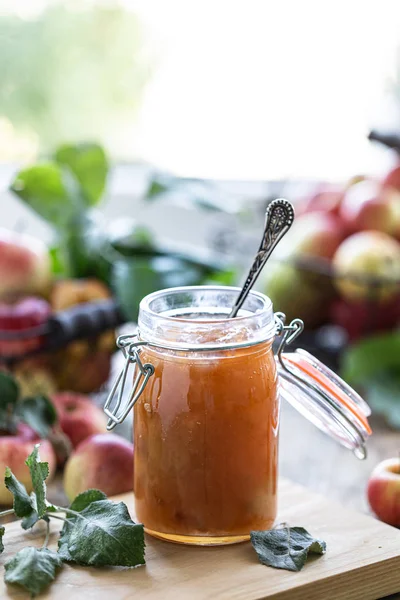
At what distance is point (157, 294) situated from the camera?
2.84ft

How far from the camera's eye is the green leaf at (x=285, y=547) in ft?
2.58

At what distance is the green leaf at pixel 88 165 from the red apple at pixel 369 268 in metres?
0.43

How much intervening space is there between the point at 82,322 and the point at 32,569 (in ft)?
1.98

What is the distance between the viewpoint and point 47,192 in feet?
4.82

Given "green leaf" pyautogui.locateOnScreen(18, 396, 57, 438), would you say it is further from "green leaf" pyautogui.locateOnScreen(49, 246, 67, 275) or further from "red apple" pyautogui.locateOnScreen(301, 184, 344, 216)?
"red apple" pyautogui.locateOnScreen(301, 184, 344, 216)

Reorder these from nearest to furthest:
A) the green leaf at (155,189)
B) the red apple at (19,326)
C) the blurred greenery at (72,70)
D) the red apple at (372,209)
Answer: the red apple at (19,326)
the red apple at (372,209)
the green leaf at (155,189)
the blurred greenery at (72,70)

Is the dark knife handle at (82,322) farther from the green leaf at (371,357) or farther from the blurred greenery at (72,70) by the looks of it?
the blurred greenery at (72,70)

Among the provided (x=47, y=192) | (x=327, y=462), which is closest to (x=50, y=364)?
(x=47, y=192)

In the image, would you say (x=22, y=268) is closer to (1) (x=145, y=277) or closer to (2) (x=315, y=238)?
(1) (x=145, y=277)

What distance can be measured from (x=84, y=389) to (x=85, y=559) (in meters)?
0.62

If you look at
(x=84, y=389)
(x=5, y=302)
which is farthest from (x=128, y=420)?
(x=5, y=302)

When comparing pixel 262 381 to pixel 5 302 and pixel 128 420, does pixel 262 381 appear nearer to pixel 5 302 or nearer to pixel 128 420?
pixel 128 420

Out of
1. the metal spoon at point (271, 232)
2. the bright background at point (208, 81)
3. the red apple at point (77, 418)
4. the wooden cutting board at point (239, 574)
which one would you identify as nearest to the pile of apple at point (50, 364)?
the red apple at point (77, 418)

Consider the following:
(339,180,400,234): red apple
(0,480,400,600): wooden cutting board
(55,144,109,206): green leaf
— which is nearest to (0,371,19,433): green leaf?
(0,480,400,600): wooden cutting board
